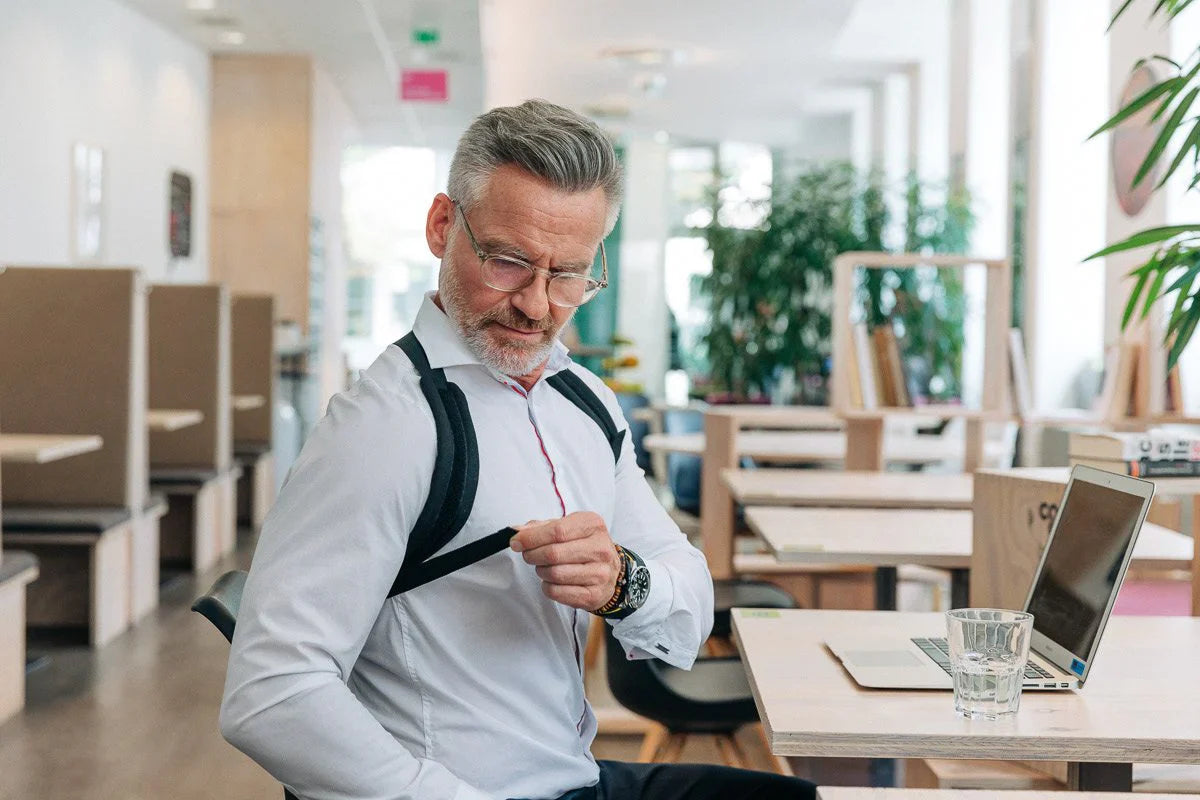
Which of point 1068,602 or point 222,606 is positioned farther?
point 1068,602

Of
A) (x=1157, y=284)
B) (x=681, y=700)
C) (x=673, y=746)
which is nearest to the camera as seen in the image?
(x=1157, y=284)

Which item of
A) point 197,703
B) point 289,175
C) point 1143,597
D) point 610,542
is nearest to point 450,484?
point 610,542

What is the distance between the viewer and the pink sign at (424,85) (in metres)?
11.5

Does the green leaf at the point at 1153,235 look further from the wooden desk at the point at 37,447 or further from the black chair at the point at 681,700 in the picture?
the wooden desk at the point at 37,447

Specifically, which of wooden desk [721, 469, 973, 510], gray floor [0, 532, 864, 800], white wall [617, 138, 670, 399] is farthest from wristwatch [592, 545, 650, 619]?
white wall [617, 138, 670, 399]

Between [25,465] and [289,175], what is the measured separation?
6398 millimetres

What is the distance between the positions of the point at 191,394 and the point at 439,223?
547cm

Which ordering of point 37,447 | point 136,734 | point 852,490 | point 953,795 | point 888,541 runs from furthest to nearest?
point 37,447 < point 852,490 < point 136,734 < point 888,541 < point 953,795

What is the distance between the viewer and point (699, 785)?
1679 mm

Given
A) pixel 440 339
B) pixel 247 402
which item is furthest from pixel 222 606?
pixel 247 402

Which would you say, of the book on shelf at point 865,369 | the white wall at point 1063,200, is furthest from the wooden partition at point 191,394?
the white wall at point 1063,200

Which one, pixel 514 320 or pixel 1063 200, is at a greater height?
pixel 1063 200

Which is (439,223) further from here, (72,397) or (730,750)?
(72,397)

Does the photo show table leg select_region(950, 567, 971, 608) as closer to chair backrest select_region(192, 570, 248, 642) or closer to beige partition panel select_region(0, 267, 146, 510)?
chair backrest select_region(192, 570, 248, 642)
